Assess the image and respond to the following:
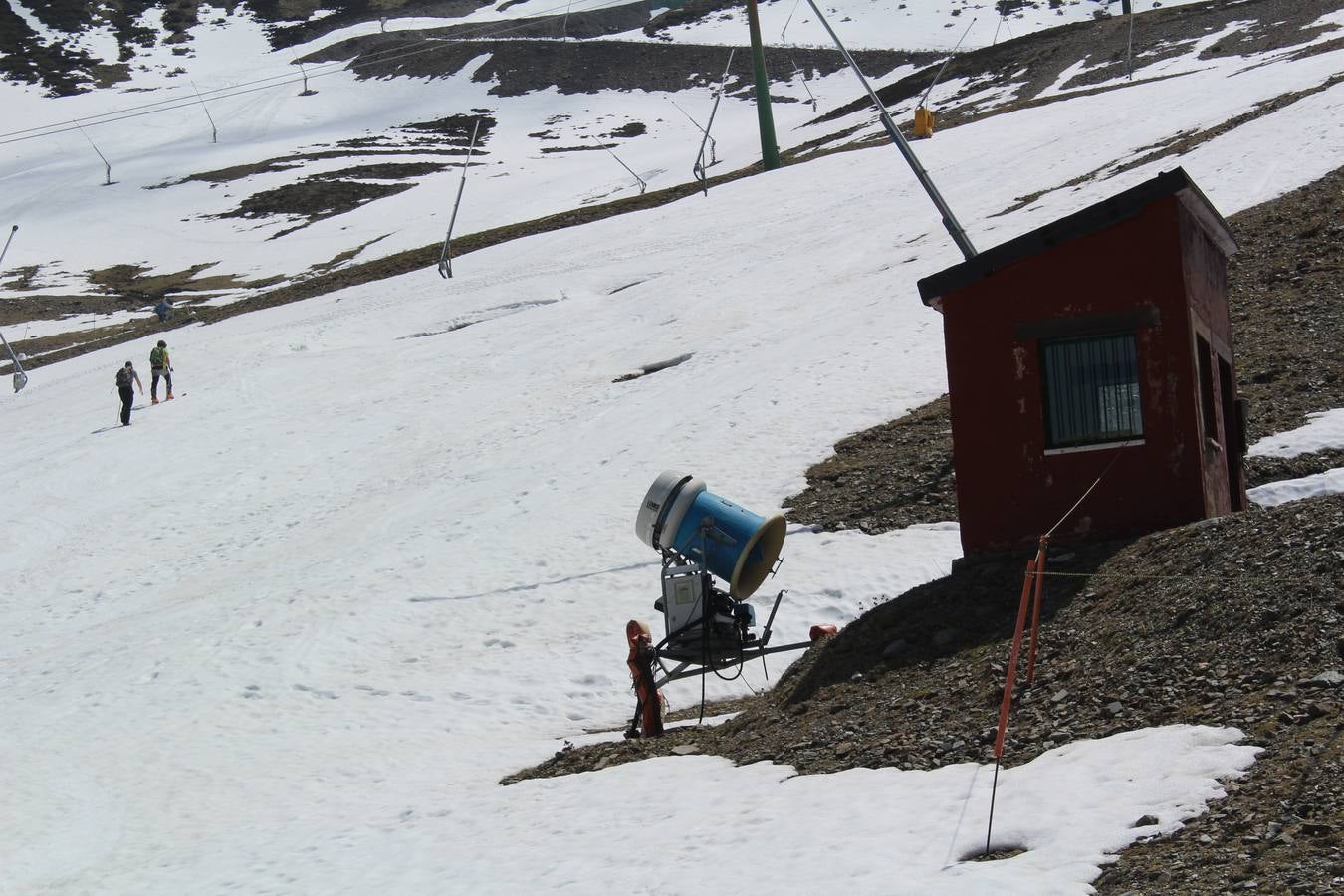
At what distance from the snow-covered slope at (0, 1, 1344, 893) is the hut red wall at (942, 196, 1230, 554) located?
335 centimetres

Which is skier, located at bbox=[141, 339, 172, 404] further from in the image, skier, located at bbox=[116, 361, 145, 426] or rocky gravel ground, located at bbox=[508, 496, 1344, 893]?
rocky gravel ground, located at bbox=[508, 496, 1344, 893]

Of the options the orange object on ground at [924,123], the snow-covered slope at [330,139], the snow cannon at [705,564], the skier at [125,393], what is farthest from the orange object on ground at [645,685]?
the snow-covered slope at [330,139]

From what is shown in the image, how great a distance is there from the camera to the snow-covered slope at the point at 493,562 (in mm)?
11047

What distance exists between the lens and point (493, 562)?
22906mm

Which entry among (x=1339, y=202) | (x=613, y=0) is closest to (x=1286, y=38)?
(x=1339, y=202)

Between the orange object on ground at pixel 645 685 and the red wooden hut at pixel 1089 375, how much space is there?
160 inches

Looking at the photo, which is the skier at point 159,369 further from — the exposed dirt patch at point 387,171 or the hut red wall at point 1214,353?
the exposed dirt patch at point 387,171

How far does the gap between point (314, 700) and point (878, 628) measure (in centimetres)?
768

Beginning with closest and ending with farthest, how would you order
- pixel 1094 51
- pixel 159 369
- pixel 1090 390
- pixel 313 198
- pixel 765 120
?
pixel 1090 390
pixel 159 369
pixel 765 120
pixel 1094 51
pixel 313 198

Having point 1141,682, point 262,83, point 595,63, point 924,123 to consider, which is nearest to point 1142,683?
point 1141,682

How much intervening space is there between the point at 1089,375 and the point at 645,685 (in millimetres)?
6001

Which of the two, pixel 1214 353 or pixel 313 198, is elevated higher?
pixel 313 198

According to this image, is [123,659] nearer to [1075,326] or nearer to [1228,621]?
[1075,326]

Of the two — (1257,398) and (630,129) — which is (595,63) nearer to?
(630,129)
